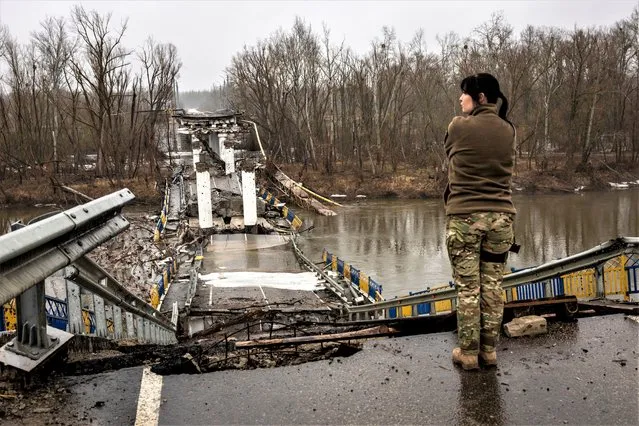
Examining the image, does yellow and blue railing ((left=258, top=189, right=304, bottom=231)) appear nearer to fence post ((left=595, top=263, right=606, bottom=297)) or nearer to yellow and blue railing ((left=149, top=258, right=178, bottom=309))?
yellow and blue railing ((left=149, top=258, right=178, bottom=309))

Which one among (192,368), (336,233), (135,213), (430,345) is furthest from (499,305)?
(135,213)

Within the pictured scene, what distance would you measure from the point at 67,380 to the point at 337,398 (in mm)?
1773

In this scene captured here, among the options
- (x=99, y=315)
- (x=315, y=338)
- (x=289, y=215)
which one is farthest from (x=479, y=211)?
(x=289, y=215)

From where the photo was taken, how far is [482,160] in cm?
405

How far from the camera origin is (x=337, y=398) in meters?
Answer: 3.70

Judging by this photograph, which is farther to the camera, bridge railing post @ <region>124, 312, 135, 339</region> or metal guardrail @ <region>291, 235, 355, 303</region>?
metal guardrail @ <region>291, 235, 355, 303</region>

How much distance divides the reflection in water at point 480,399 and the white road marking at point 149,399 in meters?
1.78

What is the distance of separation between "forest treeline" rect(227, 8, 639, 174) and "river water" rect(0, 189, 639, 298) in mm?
11237

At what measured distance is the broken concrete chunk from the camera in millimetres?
4707

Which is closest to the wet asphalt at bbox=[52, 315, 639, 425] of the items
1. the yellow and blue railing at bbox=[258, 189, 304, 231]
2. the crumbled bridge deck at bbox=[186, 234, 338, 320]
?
the crumbled bridge deck at bbox=[186, 234, 338, 320]

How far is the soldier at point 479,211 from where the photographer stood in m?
4.05

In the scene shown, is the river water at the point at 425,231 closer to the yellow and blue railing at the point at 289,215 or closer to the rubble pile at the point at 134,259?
the yellow and blue railing at the point at 289,215

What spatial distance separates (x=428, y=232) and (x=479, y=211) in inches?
1243

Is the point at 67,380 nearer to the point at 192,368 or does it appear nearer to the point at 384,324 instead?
the point at 192,368
